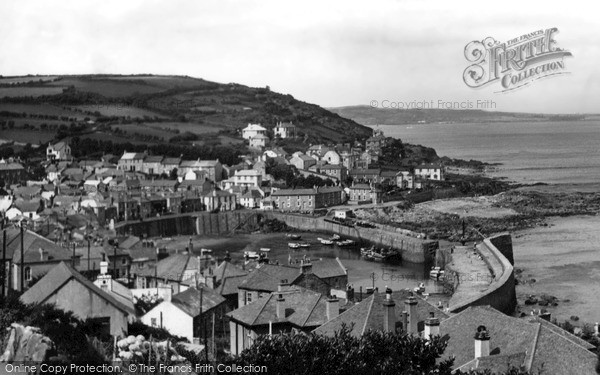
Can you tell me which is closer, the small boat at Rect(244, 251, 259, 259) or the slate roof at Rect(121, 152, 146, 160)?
the small boat at Rect(244, 251, 259, 259)

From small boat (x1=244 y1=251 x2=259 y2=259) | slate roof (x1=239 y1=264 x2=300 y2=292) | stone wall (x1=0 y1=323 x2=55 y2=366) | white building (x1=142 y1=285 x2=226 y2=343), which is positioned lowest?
small boat (x1=244 y1=251 x2=259 y2=259)

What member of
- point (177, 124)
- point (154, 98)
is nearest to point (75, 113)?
point (177, 124)

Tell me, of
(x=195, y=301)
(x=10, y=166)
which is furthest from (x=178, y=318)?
(x=10, y=166)

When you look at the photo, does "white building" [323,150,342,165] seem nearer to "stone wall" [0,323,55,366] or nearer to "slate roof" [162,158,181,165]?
"slate roof" [162,158,181,165]

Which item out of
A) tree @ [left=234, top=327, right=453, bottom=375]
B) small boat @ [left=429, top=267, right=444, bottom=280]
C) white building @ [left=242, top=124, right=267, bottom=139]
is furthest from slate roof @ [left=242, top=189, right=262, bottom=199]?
tree @ [left=234, top=327, right=453, bottom=375]

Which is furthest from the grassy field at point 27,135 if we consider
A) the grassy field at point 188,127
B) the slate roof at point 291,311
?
the slate roof at point 291,311

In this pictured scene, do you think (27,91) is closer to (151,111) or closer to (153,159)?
(151,111)

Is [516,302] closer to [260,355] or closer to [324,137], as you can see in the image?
[260,355]
